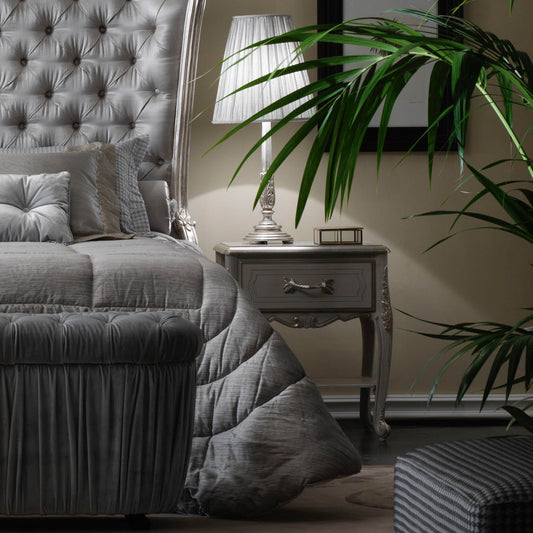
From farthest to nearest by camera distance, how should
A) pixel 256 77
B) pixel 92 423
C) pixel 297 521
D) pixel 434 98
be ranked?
pixel 256 77, pixel 297 521, pixel 92 423, pixel 434 98

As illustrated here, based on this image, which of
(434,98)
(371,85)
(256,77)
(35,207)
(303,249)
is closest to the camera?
(371,85)

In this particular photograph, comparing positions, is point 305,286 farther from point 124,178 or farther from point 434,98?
point 434,98

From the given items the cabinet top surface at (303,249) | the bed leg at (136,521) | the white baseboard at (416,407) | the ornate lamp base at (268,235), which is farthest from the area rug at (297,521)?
the white baseboard at (416,407)

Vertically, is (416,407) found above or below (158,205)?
below

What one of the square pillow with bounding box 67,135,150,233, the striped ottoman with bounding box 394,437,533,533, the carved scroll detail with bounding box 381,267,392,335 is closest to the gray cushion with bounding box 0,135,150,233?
the square pillow with bounding box 67,135,150,233

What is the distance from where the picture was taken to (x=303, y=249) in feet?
10.5

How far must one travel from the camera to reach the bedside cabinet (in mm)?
3219

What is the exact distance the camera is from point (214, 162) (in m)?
3.71

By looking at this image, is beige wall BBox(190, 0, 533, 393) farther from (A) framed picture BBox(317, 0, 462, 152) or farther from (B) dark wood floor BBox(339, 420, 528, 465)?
(B) dark wood floor BBox(339, 420, 528, 465)

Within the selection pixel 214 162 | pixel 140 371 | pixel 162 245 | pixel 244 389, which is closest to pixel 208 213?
pixel 214 162

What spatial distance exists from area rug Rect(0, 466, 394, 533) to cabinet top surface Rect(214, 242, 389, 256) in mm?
994

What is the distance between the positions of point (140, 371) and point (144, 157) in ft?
5.71

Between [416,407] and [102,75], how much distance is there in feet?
5.75

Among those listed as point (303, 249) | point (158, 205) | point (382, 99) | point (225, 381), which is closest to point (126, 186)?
point (158, 205)
